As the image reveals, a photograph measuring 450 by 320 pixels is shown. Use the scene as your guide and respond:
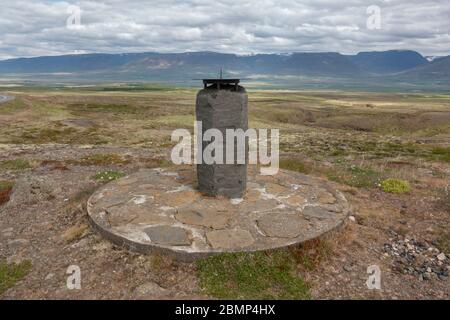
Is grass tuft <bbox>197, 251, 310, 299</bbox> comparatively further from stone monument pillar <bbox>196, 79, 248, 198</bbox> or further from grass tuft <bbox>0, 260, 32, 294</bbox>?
grass tuft <bbox>0, 260, 32, 294</bbox>

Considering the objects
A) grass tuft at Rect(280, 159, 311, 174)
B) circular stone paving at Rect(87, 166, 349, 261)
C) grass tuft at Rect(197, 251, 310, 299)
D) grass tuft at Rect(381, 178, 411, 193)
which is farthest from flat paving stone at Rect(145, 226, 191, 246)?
grass tuft at Rect(280, 159, 311, 174)

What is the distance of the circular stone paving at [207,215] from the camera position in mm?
8297

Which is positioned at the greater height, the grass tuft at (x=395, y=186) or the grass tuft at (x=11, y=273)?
the grass tuft at (x=395, y=186)

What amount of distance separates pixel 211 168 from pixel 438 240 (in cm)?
596

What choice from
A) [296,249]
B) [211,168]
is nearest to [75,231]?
[211,168]

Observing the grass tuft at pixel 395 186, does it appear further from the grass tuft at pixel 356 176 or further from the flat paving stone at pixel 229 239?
the flat paving stone at pixel 229 239

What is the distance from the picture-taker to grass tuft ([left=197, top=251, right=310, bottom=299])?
7.12 meters

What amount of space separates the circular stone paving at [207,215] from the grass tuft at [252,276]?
22cm

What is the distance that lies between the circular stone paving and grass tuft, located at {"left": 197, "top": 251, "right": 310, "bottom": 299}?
8.8 inches

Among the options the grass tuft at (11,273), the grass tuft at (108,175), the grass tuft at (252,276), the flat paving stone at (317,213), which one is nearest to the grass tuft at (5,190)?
the grass tuft at (108,175)
